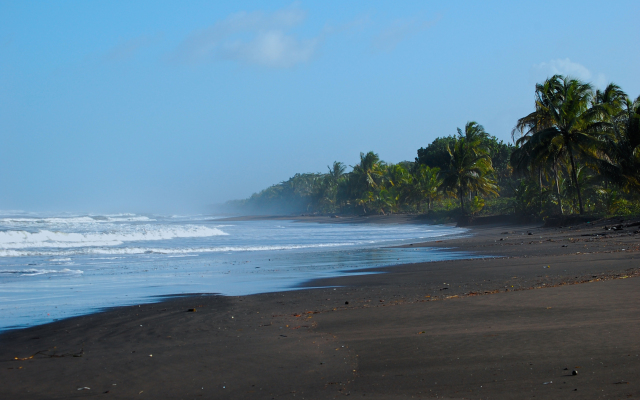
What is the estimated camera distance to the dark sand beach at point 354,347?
3809mm

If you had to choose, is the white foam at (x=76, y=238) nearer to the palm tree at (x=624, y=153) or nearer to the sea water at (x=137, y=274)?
the sea water at (x=137, y=274)

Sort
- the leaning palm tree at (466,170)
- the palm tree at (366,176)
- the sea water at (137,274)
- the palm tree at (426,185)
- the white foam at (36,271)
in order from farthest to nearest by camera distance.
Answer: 1. the palm tree at (366,176)
2. the palm tree at (426,185)
3. the leaning palm tree at (466,170)
4. the white foam at (36,271)
5. the sea water at (137,274)

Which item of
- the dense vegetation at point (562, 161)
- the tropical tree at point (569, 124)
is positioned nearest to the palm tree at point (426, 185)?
the dense vegetation at point (562, 161)

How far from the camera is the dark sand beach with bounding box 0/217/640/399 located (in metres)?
3.81

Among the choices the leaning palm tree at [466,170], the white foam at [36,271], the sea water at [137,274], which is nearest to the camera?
the sea water at [137,274]

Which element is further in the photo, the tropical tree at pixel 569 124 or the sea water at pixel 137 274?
the tropical tree at pixel 569 124

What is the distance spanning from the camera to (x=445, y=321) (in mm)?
5754

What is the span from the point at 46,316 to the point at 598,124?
27.0 m

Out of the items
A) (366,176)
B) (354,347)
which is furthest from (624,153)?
(366,176)

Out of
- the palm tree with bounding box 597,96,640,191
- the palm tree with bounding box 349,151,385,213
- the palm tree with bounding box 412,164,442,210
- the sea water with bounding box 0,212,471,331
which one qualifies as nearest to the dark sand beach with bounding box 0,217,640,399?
the sea water with bounding box 0,212,471,331

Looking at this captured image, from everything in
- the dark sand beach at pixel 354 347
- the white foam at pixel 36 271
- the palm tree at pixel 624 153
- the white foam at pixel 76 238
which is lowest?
the dark sand beach at pixel 354 347

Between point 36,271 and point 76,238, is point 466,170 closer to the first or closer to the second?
point 76,238

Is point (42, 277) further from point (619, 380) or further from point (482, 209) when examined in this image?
point (482, 209)

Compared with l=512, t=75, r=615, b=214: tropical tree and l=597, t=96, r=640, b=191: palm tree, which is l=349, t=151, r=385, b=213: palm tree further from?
l=597, t=96, r=640, b=191: palm tree
